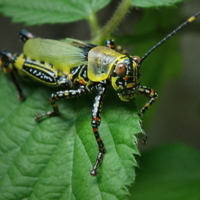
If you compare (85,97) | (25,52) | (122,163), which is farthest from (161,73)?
(122,163)

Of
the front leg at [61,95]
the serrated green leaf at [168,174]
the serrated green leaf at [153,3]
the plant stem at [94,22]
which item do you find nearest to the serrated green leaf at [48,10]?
the plant stem at [94,22]

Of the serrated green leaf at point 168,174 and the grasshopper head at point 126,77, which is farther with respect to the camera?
the serrated green leaf at point 168,174

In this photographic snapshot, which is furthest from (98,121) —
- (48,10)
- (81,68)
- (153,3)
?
(48,10)

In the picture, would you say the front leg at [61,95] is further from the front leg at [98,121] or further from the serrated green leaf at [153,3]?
the serrated green leaf at [153,3]

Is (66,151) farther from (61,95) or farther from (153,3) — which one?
(153,3)

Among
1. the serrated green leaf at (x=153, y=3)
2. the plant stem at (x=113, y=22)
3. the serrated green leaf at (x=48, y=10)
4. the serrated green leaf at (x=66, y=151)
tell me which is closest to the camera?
the serrated green leaf at (x=66, y=151)

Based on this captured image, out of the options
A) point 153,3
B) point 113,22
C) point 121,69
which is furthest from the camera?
point 113,22
